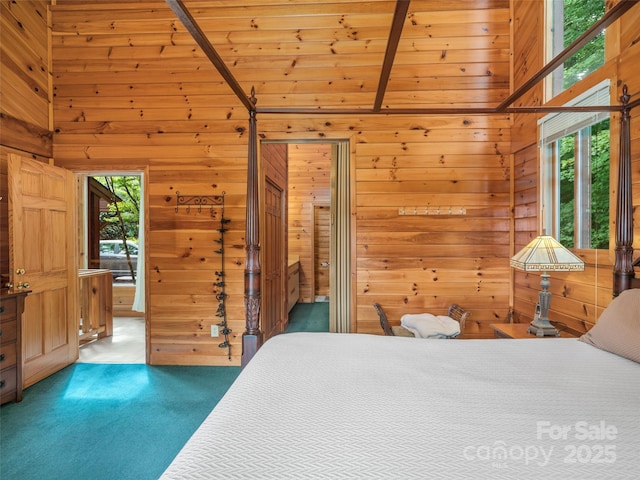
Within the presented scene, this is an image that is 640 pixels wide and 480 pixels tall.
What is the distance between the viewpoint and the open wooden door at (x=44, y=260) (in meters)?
2.90

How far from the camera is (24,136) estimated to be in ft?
10.5

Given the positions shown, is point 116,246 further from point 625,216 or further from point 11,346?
point 625,216

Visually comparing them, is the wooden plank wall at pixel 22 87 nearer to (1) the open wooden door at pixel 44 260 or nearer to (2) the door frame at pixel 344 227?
(1) the open wooden door at pixel 44 260

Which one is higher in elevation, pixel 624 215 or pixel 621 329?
pixel 624 215

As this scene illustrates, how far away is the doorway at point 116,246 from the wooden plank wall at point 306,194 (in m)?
2.69

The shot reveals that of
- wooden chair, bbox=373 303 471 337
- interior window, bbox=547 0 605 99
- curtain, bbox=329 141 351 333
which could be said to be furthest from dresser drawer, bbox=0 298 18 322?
interior window, bbox=547 0 605 99

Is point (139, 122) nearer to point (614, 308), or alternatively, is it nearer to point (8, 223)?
point (8, 223)

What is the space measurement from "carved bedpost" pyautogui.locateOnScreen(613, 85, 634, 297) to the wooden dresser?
4.02 m

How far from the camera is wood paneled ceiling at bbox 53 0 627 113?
10.9 feet

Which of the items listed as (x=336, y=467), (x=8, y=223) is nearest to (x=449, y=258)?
(x=336, y=467)

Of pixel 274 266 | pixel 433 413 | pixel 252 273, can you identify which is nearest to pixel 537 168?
pixel 252 273

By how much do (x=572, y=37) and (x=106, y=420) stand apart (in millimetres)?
4405

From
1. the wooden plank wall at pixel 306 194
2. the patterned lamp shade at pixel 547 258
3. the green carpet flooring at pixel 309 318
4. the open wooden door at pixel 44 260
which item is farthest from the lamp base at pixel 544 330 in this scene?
the wooden plank wall at pixel 306 194

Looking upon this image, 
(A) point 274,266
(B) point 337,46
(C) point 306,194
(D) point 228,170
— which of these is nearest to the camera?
(B) point 337,46
